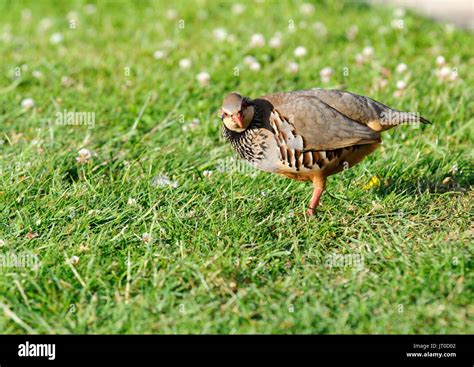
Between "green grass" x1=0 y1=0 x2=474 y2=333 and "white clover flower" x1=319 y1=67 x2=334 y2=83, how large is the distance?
56 millimetres

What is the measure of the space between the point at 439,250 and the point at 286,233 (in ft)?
2.95

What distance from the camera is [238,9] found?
864 centimetres

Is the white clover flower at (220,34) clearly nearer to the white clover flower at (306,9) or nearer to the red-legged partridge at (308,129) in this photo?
the white clover flower at (306,9)

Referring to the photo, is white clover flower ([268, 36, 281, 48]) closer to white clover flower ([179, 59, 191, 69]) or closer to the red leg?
white clover flower ([179, 59, 191, 69])

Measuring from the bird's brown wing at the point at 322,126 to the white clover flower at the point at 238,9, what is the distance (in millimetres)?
4182

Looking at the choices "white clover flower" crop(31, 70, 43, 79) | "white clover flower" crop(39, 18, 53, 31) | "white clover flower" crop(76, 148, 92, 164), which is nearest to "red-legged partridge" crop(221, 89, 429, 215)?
"white clover flower" crop(76, 148, 92, 164)

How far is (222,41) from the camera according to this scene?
7.58 metres

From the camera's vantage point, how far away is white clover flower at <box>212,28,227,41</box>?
25.1 ft

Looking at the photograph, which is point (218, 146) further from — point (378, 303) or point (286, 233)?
point (378, 303)

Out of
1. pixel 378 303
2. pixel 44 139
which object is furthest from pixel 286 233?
pixel 44 139

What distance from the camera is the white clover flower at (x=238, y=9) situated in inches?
339

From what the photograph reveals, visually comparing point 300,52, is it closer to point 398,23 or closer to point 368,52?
point 368,52

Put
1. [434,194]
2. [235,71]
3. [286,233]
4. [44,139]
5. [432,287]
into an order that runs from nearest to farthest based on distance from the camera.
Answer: [432,287], [286,233], [434,194], [44,139], [235,71]

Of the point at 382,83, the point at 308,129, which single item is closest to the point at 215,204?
the point at 308,129
